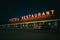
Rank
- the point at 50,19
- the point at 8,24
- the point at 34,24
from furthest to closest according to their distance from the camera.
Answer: the point at 8,24 → the point at 34,24 → the point at 50,19

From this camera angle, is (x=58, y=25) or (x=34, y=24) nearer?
(x=58, y=25)

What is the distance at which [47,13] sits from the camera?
67.8ft

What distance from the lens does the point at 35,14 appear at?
2369 centimetres

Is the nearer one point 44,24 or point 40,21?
point 44,24

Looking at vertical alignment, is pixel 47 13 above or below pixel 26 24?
above

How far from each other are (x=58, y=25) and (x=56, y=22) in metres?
0.62

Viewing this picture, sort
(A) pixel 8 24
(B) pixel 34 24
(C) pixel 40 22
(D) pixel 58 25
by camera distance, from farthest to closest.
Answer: (A) pixel 8 24, (B) pixel 34 24, (C) pixel 40 22, (D) pixel 58 25

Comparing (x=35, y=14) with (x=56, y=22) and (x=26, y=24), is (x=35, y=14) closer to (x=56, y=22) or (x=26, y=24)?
(x=26, y=24)

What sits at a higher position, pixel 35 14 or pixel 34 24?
pixel 35 14

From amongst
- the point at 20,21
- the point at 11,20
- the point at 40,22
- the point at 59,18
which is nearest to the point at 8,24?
the point at 11,20

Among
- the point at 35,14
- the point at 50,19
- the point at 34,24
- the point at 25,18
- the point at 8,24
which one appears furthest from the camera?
the point at 8,24

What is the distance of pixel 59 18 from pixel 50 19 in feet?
6.47

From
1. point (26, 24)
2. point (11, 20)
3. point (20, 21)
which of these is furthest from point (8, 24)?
point (26, 24)

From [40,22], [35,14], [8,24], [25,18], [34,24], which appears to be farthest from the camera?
[8,24]
